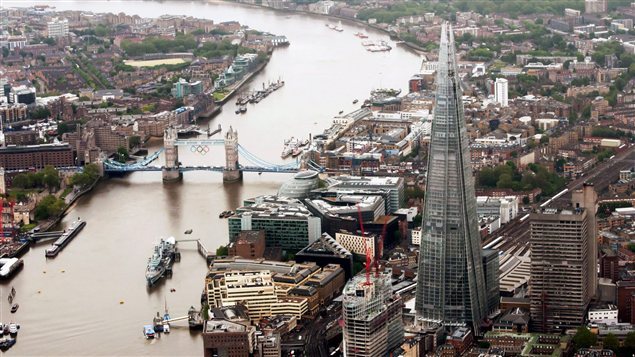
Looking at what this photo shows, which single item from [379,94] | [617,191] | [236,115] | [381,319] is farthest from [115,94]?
[381,319]

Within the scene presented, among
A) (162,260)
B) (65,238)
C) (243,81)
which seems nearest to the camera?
(162,260)

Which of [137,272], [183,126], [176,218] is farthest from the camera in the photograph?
[183,126]

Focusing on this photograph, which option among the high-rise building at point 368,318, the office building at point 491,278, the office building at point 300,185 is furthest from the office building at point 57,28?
the high-rise building at point 368,318

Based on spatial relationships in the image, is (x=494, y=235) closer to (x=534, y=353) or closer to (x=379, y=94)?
(x=534, y=353)

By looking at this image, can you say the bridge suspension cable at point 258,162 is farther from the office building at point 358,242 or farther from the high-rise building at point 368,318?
the high-rise building at point 368,318

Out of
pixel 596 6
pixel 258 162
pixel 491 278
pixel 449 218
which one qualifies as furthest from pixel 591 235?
pixel 596 6

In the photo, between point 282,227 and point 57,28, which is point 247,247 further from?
point 57,28

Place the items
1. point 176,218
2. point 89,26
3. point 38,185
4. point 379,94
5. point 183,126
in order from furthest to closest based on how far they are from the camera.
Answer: point 89,26 → point 379,94 → point 183,126 → point 38,185 → point 176,218

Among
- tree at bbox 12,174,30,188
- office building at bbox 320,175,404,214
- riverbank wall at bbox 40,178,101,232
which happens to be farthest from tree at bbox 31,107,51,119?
office building at bbox 320,175,404,214
